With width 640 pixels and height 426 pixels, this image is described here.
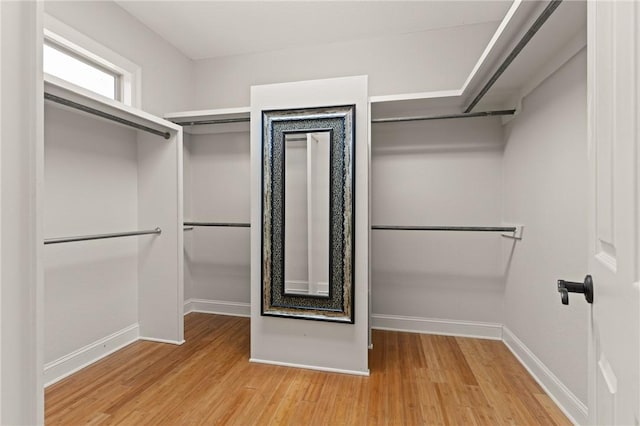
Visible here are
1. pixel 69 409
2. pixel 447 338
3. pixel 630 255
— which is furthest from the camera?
pixel 447 338

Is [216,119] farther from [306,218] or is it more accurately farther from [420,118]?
[420,118]

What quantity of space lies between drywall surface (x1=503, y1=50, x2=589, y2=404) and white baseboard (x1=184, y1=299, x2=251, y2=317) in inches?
94.3

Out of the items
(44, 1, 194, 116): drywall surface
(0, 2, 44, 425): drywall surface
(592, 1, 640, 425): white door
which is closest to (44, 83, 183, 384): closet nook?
(44, 1, 194, 116): drywall surface

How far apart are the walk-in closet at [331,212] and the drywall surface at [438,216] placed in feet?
0.06

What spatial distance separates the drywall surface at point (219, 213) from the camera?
128 inches

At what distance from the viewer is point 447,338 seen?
2723 millimetres

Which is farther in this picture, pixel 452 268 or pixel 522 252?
pixel 452 268

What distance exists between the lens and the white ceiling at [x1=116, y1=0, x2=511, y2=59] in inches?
98.5

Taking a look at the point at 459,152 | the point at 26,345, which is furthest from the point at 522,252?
the point at 26,345

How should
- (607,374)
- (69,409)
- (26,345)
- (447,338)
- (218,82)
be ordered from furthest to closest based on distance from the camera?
(218,82) → (447,338) → (69,409) → (607,374) → (26,345)

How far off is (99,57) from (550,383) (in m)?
3.71

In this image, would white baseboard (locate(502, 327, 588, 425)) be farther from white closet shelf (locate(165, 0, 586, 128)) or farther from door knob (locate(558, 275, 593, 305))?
white closet shelf (locate(165, 0, 586, 128))

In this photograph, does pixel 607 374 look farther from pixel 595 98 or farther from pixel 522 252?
pixel 522 252

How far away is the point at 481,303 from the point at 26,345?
2.99 metres
